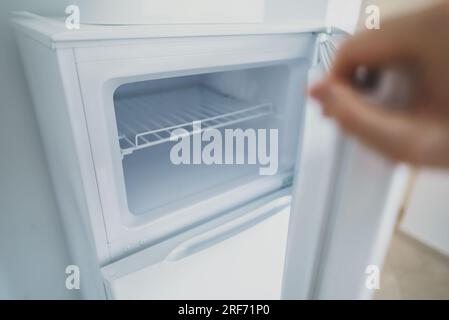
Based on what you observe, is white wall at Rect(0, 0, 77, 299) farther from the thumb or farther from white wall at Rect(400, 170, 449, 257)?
white wall at Rect(400, 170, 449, 257)

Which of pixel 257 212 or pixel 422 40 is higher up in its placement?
pixel 422 40

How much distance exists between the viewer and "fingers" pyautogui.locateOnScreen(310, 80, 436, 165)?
100 millimetres

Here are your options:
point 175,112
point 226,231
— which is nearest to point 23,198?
point 175,112

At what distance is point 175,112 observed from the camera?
0.88m

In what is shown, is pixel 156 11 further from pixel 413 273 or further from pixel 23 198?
pixel 413 273

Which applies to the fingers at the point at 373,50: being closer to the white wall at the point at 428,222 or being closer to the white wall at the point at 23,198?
the white wall at the point at 23,198

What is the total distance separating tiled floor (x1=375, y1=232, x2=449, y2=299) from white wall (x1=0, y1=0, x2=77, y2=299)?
1.34m

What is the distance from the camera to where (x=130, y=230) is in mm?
610

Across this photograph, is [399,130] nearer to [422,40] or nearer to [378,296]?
[422,40]

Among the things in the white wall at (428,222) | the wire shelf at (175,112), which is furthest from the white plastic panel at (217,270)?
the white wall at (428,222)

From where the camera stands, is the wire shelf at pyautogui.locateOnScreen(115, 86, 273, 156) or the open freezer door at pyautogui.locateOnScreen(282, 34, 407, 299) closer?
the open freezer door at pyautogui.locateOnScreen(282, 34, 407, 299)

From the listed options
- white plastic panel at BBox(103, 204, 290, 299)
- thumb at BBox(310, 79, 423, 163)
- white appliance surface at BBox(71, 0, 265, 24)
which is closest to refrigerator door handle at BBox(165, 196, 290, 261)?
white plastic panel at BBox(103, 204, 290, 299)
